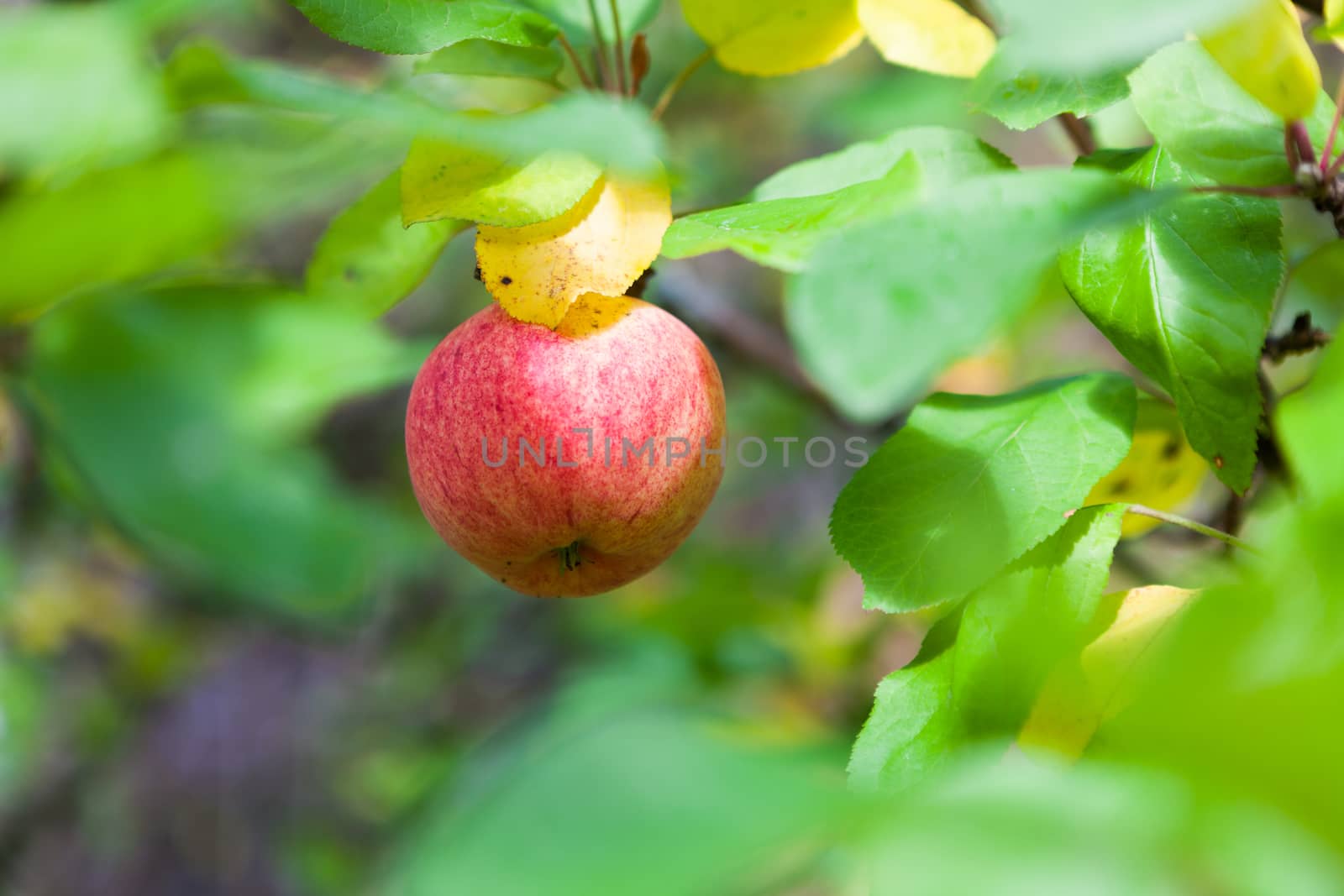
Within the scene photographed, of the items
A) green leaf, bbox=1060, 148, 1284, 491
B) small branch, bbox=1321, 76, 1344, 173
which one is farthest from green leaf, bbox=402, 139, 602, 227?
small branch, bbox=1321, 76, 1344, 173

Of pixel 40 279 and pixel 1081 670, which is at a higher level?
pixel 40 279

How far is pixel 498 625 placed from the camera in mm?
2619

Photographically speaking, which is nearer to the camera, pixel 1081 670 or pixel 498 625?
pixel 1081 670

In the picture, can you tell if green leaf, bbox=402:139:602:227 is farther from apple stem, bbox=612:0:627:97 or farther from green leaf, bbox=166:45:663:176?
apple stem, bbox=612:0:627:97

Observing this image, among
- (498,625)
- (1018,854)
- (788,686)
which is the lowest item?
(498,625)

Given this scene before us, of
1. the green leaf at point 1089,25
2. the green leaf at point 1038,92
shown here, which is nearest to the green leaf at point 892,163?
the green leaf at point 1038,92

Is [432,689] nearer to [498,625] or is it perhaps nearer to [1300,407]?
[498,625]

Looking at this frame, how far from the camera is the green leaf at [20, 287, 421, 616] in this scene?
488mm

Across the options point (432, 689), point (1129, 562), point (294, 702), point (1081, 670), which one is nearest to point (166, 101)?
point (1081, 670)

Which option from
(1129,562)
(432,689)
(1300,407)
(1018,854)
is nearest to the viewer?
(1018,854)

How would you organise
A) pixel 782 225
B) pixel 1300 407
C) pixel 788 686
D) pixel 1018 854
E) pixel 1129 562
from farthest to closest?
pixel 788 686 → pixel 1129 562 → pixel 782 225 → pixel 1300 407 → pixel 1018 854

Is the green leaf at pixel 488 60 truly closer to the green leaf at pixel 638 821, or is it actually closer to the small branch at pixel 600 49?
the small branch at pixel 600 49

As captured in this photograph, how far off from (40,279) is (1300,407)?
0.55 m

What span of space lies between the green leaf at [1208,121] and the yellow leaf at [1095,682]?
0.88ft
